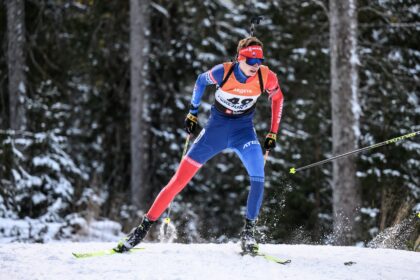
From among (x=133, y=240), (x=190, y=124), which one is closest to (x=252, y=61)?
(x=190, y=124)

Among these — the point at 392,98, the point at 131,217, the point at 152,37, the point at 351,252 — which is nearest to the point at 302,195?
the point at 392,98

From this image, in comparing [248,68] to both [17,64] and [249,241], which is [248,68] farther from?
[17,64]

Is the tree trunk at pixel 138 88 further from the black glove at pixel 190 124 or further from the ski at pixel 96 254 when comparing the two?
the ski at pixel 96 254

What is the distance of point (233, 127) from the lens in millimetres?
5582

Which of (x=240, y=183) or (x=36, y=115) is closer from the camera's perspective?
(x=36, y=115)

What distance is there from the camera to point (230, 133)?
559 cm

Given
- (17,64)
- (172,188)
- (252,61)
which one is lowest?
(172,188)

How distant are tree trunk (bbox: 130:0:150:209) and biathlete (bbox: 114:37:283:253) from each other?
8957mm

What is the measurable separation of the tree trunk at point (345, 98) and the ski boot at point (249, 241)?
4389 mm

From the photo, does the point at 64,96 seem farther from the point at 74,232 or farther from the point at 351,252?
the point at 351,252

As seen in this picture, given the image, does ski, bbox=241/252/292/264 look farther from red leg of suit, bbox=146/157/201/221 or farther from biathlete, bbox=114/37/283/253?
red leg of suit, bbox=146/157/201/221

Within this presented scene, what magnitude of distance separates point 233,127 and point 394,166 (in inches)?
318

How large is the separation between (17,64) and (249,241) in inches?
355

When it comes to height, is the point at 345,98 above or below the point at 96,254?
above
